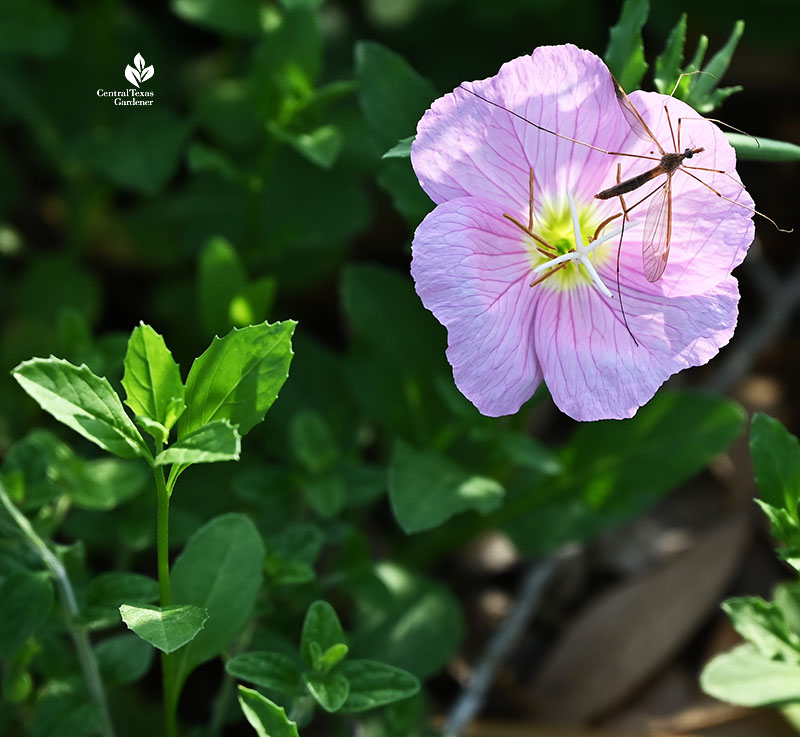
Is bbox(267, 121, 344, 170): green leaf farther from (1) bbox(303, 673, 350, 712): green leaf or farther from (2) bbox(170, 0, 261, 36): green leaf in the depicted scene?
(1) bbox(303, 673, 350, 712): green leaf

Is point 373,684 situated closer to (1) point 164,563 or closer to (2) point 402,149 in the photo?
(1) point 164,563

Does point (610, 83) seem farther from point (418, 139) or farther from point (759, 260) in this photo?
point (759, 260)

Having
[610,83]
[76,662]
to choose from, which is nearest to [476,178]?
[610,83]

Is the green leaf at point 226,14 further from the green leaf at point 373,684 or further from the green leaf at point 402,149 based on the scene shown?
the green leaf at point 373,684

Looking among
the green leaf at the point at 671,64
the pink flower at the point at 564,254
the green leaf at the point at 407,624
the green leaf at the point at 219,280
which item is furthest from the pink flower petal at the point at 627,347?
the green leaf at the point at 219,280

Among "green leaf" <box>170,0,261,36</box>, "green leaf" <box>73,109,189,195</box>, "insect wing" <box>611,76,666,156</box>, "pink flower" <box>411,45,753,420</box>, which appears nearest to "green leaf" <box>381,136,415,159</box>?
"pink flower" <box>411,45,753,420</box>

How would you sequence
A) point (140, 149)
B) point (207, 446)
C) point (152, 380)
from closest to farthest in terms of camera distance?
point (207, 446), point (152, 380), point (140, 149)

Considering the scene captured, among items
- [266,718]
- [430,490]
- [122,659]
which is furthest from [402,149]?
[122,659]
